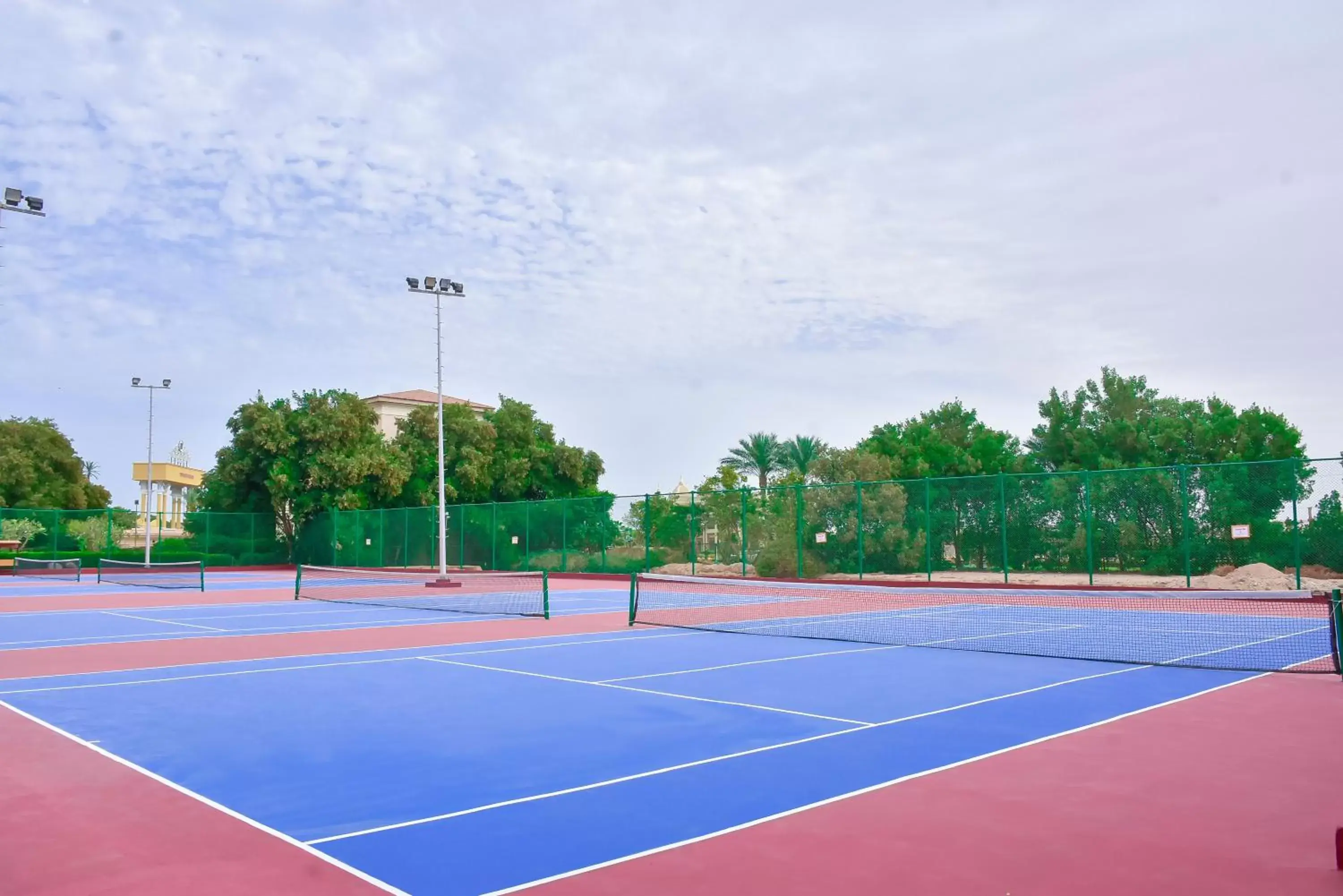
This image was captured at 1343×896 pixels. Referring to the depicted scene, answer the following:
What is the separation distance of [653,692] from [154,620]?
476 inches

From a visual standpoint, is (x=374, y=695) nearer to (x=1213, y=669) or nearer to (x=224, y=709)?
(x=224, y=709)

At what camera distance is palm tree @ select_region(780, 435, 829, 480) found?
50.8 meters

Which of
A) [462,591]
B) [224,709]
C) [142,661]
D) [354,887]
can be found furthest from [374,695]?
[462,591]

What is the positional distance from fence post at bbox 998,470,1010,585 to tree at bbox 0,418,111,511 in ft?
141

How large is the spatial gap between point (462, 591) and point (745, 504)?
28.5ft

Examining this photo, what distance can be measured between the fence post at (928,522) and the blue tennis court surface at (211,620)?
26.8 feet

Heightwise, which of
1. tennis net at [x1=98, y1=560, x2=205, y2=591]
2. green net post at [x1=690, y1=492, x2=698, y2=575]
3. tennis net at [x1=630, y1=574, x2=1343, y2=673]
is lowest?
tennis net at [x1=630, y1=574, x2=1343, y2=673]

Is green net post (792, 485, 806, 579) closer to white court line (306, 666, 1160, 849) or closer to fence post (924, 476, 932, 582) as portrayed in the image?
fence post (924, 476, 932, 582)

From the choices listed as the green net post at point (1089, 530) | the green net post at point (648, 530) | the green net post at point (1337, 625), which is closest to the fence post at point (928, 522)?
the green net post at point (1089, 530)

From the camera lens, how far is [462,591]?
83.9 ft

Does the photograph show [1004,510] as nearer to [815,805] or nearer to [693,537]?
[693,537]

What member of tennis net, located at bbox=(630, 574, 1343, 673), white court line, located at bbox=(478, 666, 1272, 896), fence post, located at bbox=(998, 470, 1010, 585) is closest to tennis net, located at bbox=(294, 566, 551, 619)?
tennis net, located at bbox=(630, 574, 1343, 673)

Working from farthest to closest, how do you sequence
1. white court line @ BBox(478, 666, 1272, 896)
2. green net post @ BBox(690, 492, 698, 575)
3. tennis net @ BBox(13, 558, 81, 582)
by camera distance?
tennis net @ BBox(13, 558, 81, 582), green net post @ BBox(690, 492, 698, 575), white court line @ BBox(478, 666, 1272, 896)

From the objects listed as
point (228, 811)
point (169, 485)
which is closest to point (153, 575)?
point (228, 811)
